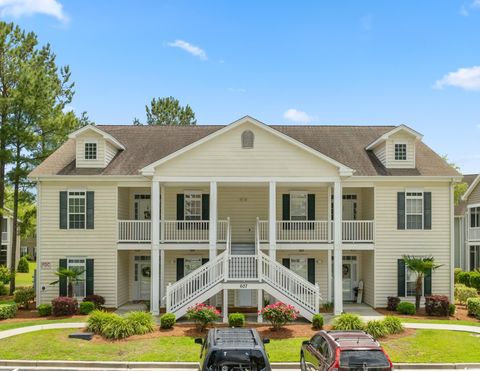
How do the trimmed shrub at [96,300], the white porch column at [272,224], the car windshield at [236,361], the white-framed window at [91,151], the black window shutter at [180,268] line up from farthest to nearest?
1. the black window shutter at [180,268]
2. the white-framed window at [91,151]
3. the trimmed shrub at [96,300]
4. the white porch column at [272,224]
5. the car windshield at [236,361]

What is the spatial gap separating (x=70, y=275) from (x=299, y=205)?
467 inches

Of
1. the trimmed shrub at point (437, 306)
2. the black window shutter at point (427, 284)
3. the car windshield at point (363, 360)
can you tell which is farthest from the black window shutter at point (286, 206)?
the car windshield at point (363, 360)

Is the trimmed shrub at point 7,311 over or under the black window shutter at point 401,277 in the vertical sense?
under

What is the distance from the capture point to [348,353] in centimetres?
1205

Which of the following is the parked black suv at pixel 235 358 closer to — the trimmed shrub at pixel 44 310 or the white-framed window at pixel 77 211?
the trimmed shrub at pixel 44 310

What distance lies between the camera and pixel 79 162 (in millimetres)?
26609

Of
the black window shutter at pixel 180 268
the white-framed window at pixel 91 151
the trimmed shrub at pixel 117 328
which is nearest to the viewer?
the trimmed shrub at pixel 117 328

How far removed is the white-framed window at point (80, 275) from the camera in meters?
25.8

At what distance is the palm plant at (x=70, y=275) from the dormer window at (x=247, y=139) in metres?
9.95

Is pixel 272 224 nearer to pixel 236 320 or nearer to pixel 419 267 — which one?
pixel 236 320

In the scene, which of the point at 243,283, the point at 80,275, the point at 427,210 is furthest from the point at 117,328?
the point at 427,210

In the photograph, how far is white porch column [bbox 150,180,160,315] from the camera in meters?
24.2

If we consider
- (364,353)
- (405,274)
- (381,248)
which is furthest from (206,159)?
(364,353)

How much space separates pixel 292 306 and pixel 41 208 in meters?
13.2
